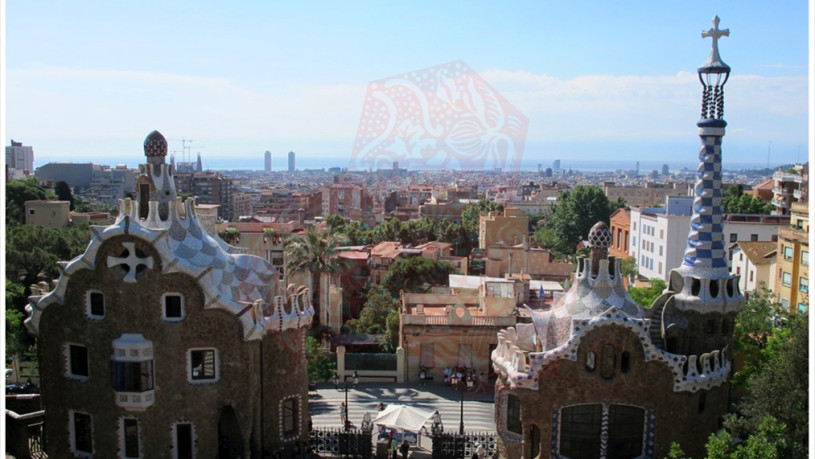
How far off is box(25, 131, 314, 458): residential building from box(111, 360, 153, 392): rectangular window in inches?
1.1

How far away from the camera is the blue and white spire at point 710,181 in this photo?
74.4 ft

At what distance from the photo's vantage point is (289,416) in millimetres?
24281

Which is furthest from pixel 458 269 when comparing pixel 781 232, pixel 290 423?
pixel 290 423

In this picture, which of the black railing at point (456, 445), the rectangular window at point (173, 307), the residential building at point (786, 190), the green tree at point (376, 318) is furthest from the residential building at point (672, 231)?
the rectangular window at point (173, 307)

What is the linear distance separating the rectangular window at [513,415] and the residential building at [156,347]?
717 cm

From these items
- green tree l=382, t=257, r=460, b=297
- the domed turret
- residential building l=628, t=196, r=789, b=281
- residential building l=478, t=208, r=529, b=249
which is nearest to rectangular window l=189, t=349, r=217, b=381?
the domed turret

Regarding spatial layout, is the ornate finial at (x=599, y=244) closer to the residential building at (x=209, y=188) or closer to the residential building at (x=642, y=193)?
the residential building at (x=642, y=193)

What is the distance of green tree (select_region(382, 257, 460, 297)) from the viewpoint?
4841 cm

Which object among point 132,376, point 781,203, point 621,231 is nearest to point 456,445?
point 132,376

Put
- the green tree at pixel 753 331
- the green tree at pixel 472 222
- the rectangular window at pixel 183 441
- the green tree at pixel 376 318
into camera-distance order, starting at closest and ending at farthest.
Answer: the rectangular window at pixel 183 441 < the green tree at pixel 753 331 < the green tree at pixel 376 318 < the green tree at pixel 472 222

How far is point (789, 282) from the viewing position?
40344mm

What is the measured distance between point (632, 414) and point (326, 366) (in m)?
15.3

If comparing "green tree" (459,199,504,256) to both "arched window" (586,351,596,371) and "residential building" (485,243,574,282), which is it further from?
"arched window" (586,351,596,371)

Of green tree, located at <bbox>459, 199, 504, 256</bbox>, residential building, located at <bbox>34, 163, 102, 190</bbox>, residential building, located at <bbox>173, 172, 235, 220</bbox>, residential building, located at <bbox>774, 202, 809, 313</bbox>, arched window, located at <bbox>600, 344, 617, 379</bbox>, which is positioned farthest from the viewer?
residential building, located at <bbox>34, 163, 102, 190</bbox>
